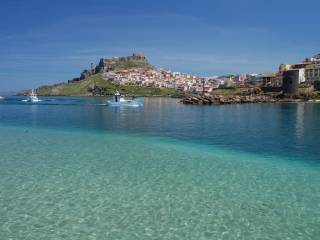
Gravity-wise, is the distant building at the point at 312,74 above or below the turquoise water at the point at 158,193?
above

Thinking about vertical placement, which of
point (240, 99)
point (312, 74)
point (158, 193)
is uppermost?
point (312, 74)

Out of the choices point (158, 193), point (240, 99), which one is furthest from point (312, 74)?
point (158, 193)

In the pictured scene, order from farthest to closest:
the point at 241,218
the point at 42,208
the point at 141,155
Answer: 1. the point at 141,155
2. the point at 42,208
3. the point at 241,218

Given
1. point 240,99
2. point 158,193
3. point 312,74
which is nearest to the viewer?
point 158,193

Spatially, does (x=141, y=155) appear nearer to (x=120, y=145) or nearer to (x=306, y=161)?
(x=120, y=145)

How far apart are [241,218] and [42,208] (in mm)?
6231

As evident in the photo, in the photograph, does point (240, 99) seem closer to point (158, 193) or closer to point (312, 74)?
point (312, 74)

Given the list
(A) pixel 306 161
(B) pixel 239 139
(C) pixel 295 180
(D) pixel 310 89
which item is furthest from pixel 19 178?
(D) pixel 310 89

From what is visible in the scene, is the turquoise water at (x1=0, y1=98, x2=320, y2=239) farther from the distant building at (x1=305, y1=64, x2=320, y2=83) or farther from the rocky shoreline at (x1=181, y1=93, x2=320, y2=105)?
the distant building at (x1=305, y1=64, x2=320, y2=83)

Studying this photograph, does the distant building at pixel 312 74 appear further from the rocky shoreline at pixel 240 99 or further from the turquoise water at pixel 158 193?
the turquoise water at pixel 158 193

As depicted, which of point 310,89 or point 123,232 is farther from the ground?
point 310,89

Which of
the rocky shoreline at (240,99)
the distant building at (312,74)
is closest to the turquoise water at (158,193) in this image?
the rocky shoreline at (240,99)

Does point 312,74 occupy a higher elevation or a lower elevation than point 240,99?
higher

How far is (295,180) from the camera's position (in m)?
15.1
